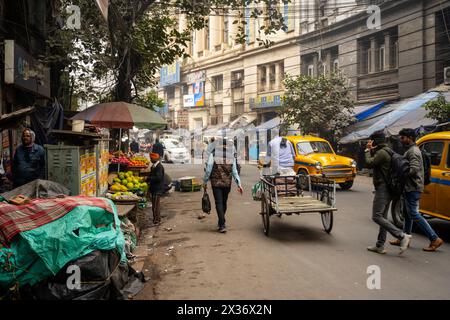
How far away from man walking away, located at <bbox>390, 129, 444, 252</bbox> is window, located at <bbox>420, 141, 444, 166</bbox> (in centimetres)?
88

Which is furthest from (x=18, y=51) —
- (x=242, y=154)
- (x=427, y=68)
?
(x=242, y=154)

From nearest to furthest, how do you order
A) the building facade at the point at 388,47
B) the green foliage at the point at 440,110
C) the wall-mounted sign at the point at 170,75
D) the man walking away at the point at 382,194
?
1. the man walking away at the point at 382,194
2. the green foliage at the point at 440,110
3. the building facade at the point at 388,47
4. the wall-mounted sign at the point at 170,75

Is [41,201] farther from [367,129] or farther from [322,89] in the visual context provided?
[322,89]

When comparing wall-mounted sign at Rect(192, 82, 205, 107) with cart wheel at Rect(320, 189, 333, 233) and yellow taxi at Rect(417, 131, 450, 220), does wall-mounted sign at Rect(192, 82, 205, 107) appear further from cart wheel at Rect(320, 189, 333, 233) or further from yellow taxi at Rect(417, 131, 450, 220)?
yellow taxi at Rect(417, 131, 450, 220)

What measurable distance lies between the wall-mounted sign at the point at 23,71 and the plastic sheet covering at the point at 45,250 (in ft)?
17.8

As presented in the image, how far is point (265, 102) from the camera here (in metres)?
32.0

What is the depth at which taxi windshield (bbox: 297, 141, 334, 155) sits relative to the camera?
15.2m

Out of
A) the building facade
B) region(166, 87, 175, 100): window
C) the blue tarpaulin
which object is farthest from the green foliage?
region(166, 87, 175, 100): window

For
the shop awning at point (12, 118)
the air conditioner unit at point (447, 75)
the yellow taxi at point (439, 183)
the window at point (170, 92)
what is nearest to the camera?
the shop awning at point (12, 118)

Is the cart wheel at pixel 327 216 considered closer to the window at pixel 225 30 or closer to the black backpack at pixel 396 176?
the black backpack at pixel 396 176

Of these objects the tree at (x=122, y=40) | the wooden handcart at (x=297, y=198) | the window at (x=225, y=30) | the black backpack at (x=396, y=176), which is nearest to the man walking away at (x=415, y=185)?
the black backpack at (x=396, y=176)

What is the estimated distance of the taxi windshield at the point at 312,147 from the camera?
15210mm

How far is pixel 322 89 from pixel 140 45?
12.1m

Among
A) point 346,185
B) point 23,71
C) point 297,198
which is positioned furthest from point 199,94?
point 297,198
